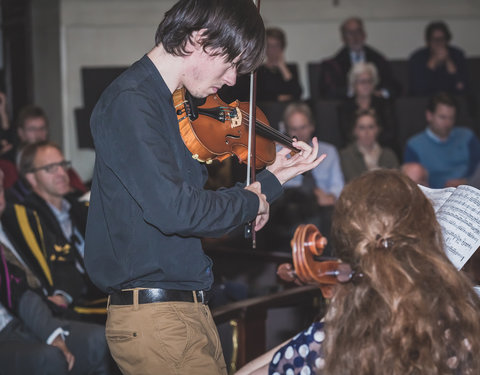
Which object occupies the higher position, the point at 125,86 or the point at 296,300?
the point at 125,86

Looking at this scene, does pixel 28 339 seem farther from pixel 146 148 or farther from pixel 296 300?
pixel 146 148

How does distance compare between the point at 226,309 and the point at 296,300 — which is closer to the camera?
the point at 226,309

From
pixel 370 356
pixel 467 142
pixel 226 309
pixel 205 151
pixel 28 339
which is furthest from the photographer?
pixel 467 142

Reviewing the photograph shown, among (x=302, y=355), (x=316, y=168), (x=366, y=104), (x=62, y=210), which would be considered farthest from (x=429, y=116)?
(x=302, y=355)

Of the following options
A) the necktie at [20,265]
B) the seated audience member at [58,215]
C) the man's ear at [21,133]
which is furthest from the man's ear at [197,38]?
the man's ear at [21,133]

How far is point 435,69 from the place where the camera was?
5539 millimetres

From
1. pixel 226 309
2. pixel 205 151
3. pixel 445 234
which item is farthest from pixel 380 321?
pixel 226 309

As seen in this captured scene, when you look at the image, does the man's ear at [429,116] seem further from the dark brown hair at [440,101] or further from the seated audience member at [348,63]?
the seated audience member at [348,63]

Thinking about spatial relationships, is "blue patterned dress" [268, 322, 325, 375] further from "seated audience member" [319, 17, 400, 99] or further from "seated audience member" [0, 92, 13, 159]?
"seated audience member" [319, 17, 400, 99]

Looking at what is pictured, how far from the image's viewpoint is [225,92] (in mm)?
3578

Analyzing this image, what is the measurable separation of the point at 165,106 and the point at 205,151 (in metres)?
0.20

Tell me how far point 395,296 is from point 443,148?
3.89 meters

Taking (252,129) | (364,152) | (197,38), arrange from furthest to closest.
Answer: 1. (364,152)
2. (252,129)
3. (197,38)

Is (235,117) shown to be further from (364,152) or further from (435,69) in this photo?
(435,69)
